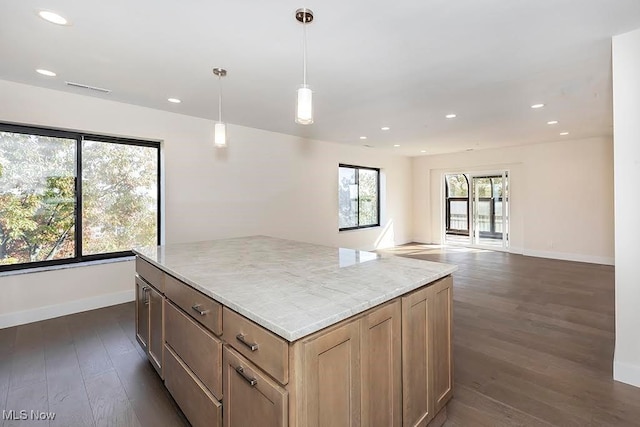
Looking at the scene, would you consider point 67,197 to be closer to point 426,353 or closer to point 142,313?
point 142,313

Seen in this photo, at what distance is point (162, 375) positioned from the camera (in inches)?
78.4

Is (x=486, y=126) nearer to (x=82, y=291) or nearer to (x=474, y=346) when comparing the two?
(x=474, y=346)

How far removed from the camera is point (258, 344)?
1149 mm

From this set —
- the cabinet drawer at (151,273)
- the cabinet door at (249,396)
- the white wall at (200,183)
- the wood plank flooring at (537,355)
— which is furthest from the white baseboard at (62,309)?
the wood plank flooring at (537,355)

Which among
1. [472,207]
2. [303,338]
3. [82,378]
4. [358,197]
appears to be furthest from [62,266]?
[472,207]

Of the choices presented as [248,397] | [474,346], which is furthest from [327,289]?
[474,346]

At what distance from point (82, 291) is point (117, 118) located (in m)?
2.14

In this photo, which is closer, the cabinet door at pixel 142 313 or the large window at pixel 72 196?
the cabinet door at pixel 142 313

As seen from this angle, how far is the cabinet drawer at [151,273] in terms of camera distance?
201cm

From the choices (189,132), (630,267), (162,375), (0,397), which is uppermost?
(189,132)

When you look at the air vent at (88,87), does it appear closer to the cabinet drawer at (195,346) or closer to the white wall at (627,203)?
the cabinet drawer at (195,346)

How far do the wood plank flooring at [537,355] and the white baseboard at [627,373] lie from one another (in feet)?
0.19

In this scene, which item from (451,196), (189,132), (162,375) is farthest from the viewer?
(451,196)

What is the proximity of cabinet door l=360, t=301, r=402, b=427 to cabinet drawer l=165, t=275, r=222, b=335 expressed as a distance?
68 centimetres
